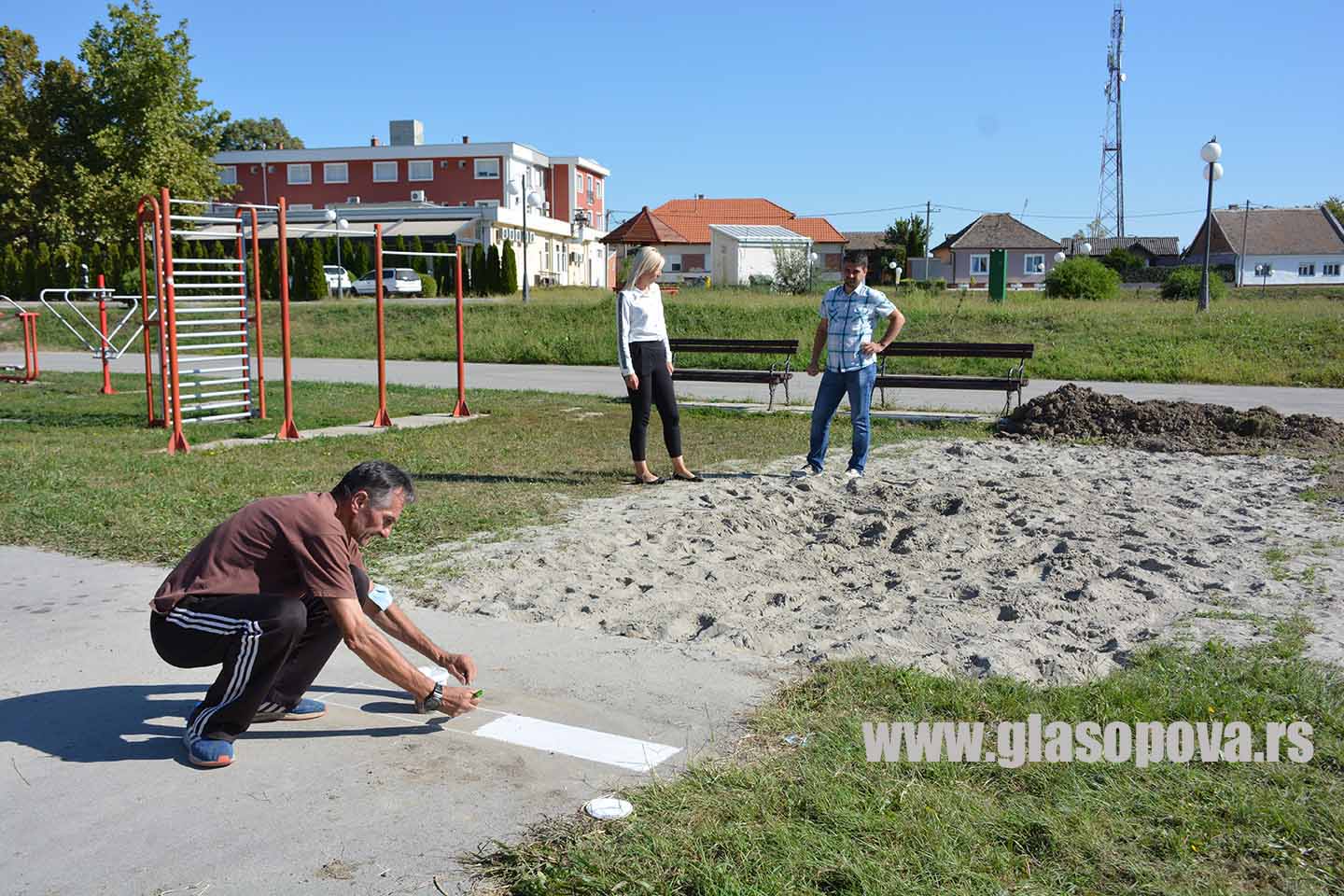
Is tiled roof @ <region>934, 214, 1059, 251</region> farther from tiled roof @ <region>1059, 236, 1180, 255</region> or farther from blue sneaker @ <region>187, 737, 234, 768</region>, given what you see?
blue sneaker @ <region>187, 737, 234, 768</region>

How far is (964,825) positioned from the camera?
3264 mm

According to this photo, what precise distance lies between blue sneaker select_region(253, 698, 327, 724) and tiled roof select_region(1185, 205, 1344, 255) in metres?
86.4

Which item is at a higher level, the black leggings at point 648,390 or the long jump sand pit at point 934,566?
the black leggings at point 648,390

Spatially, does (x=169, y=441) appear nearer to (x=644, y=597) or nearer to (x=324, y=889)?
(x=644, y=597)

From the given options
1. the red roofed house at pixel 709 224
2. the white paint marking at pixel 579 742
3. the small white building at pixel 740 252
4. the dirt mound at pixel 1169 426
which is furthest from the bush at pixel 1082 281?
the red roofed house at pixel 709 224

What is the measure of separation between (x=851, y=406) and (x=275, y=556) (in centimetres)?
653

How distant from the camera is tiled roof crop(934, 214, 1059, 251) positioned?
80188 millimetres

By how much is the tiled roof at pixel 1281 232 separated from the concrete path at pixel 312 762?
8549 centimetres

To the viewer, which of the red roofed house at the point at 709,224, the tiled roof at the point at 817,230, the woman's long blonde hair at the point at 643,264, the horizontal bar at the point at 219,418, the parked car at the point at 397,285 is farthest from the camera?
the tiled roof at the point at 817,230

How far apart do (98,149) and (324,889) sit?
47.0 metres

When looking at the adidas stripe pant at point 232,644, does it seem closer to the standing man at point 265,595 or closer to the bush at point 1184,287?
the standing man at point 265,595

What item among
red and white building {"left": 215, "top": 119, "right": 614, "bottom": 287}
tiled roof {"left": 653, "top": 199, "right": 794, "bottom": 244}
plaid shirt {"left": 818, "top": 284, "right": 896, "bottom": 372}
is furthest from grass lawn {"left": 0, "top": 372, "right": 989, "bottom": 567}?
tiled roof {"left": 653, "top": 199, "right": 794, "bottom": 244}

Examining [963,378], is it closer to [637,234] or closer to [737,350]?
[737,350]

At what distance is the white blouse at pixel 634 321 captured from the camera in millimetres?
8898
